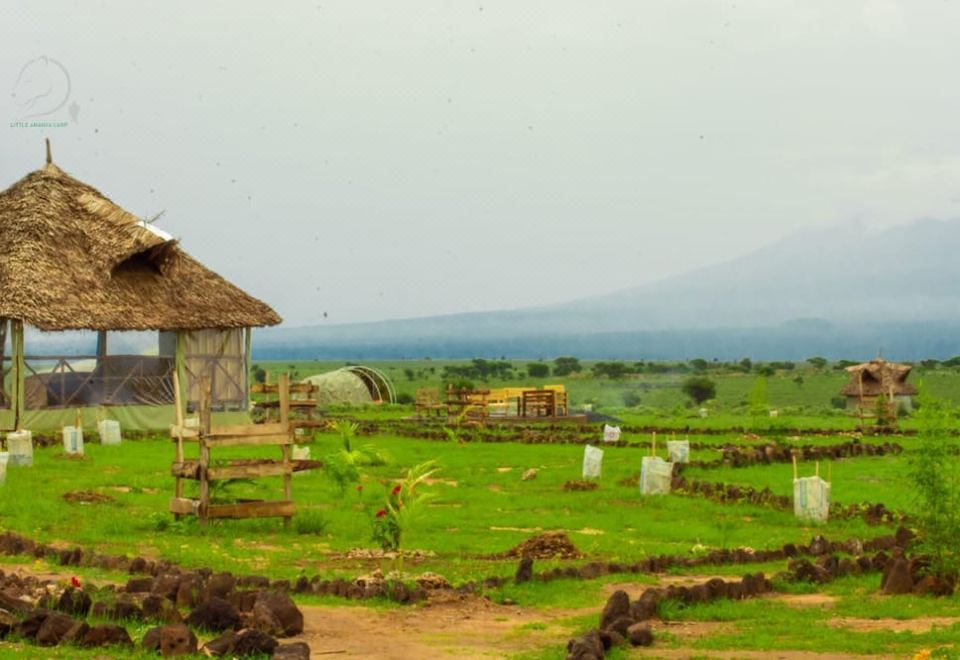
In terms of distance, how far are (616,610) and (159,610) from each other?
12.7 feet

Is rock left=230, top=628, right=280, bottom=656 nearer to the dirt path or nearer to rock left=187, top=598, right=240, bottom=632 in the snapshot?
the dirt path

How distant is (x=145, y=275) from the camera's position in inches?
1670

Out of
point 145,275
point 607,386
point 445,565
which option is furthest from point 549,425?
point 607,386

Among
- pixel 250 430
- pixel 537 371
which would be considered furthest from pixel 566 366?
pixel 250 430

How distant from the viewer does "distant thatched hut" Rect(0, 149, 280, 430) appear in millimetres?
38406

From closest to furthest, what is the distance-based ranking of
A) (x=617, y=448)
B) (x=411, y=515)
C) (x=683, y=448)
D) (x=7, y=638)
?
(x=7, y=638)
(x=411, y=515)
(x=683, y=448)
(x=617, y=448)

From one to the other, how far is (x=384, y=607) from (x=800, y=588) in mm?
4331

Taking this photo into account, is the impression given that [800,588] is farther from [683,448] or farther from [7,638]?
[683,448]

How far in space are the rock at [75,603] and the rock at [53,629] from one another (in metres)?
0.97

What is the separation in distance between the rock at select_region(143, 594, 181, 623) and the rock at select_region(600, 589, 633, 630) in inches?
141

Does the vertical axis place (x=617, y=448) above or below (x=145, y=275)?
below

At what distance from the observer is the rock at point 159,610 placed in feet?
39.0

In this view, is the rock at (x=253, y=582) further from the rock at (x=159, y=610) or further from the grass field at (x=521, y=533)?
the rock at (x=159, y=610)

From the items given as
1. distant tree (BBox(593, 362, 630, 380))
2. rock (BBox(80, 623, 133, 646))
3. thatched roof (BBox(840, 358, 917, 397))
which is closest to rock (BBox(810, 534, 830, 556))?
rock (BBox(80, 623, 133, 646))
